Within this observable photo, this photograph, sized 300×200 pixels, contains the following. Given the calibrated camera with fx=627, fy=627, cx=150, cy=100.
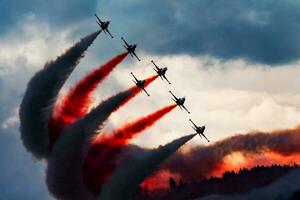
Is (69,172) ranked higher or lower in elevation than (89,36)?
lower

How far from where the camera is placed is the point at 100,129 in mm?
94250

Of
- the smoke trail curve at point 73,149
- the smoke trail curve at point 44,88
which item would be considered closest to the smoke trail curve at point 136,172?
the smoke trail curve at point 73,149

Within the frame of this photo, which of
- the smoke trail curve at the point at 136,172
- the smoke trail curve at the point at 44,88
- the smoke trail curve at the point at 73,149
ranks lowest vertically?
the smoke trail curve at the point at 136,172

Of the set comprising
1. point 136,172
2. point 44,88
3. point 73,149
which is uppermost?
point 44,88

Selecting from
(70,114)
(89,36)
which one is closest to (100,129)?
(70,114)

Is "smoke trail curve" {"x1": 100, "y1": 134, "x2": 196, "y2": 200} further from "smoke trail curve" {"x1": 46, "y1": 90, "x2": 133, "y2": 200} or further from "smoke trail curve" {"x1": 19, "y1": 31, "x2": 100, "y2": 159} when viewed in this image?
"smoke trail curve" {"x1": 19, "y1": 31, "x2": 100, "y2": 159}

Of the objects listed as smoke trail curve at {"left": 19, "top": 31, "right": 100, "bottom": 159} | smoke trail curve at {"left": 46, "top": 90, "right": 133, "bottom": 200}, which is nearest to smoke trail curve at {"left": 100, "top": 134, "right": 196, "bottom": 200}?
smoke trail curve at {"left": 46, "top": 90, "right": 133, "bottom": 200}

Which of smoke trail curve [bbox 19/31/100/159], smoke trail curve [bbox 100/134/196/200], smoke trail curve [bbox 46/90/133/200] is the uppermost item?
smoke trail curve [bbox 19/31/100/159]

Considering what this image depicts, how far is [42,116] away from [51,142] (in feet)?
16.8

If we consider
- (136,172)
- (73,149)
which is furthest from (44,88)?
(136,172)

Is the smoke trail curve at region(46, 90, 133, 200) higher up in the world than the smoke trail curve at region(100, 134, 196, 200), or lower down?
higher up

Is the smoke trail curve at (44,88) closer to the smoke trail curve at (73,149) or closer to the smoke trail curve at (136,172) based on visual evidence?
the smoke trail curve at (73,149)

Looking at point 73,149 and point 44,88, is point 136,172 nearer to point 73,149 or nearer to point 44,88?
point 73,149

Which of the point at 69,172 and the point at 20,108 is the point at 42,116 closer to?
the point at 20,108
